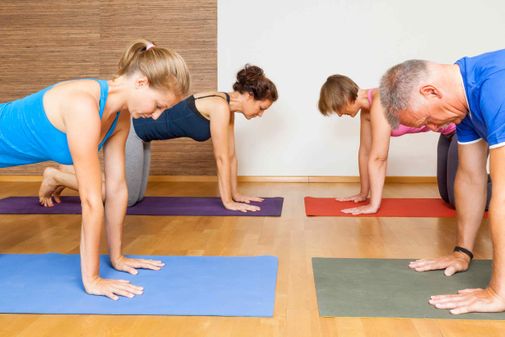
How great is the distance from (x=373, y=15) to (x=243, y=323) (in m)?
3.70

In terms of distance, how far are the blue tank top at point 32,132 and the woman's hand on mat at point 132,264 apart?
0.41m

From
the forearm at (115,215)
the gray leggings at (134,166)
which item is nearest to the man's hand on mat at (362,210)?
the gray leggings at (134,166)

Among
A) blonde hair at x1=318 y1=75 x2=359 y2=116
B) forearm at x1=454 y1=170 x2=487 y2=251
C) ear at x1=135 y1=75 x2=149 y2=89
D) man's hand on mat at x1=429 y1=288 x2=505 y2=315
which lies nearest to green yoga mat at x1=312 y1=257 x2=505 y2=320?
man's hand on mat at x1=429 y1=288 x2=505 y2=315

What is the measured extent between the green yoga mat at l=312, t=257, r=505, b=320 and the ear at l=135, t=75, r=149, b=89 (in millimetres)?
878

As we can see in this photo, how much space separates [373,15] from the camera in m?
4.51

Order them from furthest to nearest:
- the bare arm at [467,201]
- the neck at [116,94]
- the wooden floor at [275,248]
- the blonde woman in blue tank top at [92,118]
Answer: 1. the bare arm at [467,201]
2. the neck at [116,94]
3. the blonde woman in blue tank top at [92,118]
4. the wooden floor at [275,248]

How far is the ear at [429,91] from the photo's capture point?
1.54 meters

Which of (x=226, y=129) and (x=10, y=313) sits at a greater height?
(x=226, y=129)

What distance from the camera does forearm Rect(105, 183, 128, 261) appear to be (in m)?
1.92

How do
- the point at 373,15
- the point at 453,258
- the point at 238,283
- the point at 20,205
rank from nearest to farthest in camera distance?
the point at 238,283, the point at 453,258, the point at 20,205, the point at 373,15

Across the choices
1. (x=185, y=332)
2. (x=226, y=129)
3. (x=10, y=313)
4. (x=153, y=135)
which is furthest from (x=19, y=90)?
(x=185, y=332)

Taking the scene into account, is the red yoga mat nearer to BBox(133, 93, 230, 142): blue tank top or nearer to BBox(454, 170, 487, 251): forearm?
BBox(133, 93, 230, 142): blue tank top

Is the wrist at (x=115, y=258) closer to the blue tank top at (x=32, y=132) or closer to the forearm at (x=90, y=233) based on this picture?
the forearm at (x=90, y=233)

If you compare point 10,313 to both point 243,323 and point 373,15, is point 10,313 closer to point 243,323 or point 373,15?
point 243,323
